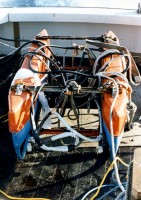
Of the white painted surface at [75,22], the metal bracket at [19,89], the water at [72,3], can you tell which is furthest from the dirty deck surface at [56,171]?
the water at [72,3]

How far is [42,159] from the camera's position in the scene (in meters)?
3.26

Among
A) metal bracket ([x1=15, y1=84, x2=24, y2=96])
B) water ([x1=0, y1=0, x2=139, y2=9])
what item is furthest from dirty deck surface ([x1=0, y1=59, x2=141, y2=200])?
water ([x1=0, y1=0, x2=139, y2=9])

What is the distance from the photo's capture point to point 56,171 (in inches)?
122

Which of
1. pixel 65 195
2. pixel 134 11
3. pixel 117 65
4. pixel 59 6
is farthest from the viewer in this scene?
pixel 59 6

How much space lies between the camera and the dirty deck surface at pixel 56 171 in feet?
9.39

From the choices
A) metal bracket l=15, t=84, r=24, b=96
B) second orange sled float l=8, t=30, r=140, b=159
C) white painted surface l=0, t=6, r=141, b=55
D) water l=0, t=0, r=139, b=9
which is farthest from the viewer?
water l=0, t=0, r=139, b=9

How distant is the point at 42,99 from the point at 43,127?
0.95 feet

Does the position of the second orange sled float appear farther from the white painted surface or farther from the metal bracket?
the white painted surface

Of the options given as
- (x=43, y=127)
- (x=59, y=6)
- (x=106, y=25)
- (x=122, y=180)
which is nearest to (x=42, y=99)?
(x=43, y=127)

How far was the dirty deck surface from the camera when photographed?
2863mm

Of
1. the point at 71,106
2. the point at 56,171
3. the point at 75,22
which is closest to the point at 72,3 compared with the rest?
the point at 75,22

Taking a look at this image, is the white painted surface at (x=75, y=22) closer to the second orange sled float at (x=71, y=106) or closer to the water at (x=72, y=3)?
the water at (x=72, y=3)

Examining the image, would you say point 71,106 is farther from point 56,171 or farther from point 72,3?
point 72,3

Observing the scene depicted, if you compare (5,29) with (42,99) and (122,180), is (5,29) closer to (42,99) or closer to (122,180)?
(42,99)
